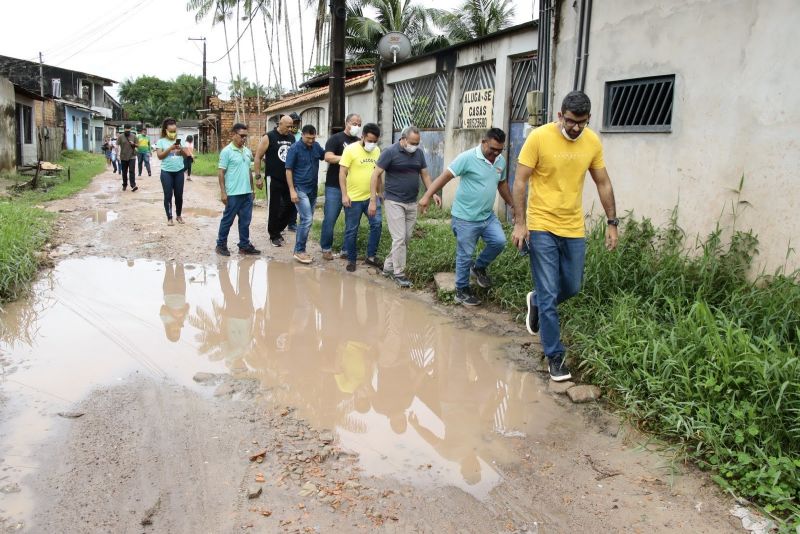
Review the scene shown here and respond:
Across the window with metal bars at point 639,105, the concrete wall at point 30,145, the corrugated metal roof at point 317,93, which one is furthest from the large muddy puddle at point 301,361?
the concrete wall at point 30,145

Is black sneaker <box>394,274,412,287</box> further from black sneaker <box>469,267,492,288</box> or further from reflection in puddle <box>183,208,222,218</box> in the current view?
reflection in puddle <box>183,208,222,218</box>

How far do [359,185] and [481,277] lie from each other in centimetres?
209

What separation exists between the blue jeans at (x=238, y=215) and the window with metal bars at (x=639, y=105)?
4548mm

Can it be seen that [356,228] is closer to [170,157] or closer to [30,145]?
[170,157]

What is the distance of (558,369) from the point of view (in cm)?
452

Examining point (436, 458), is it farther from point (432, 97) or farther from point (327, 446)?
point (432, 97)

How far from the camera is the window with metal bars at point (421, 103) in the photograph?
1171 cm

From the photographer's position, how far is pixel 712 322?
420 centimetres

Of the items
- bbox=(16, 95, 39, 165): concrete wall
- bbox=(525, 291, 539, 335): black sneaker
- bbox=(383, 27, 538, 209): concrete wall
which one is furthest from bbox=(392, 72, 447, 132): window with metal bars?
bbox=(16, 95, 39, 165): concrete wall

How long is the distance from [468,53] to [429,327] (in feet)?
20.7

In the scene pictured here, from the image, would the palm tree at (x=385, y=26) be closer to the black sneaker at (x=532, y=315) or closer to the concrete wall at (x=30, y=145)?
the concrete wall at (x=30, y=145)

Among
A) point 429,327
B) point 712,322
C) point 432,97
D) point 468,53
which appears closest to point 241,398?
point 429,327

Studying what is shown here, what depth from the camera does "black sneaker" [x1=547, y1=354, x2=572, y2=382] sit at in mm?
4496

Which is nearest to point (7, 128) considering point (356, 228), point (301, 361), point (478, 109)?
point (478, 109)
